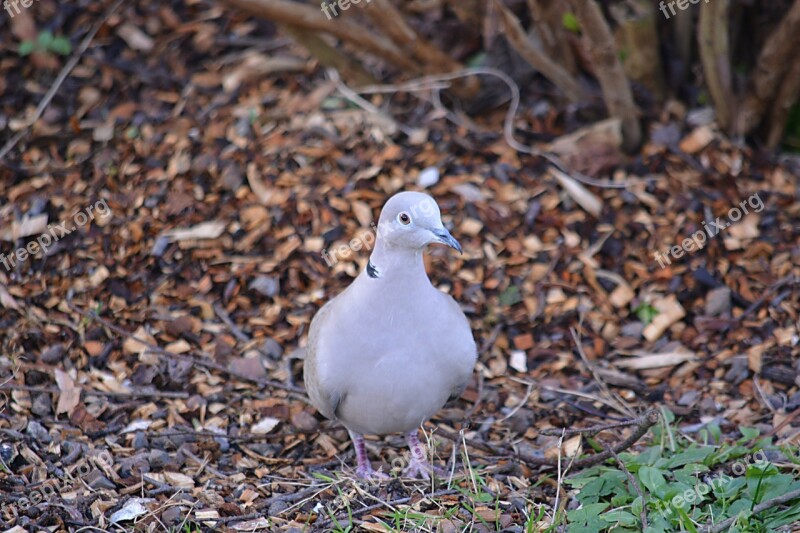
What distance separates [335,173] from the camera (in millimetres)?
5836

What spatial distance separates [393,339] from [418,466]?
2.33ft

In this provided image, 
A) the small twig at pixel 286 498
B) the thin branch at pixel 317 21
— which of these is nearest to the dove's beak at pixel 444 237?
the small twig at pixel 286 498

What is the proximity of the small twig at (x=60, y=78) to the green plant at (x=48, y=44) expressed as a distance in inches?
3.0

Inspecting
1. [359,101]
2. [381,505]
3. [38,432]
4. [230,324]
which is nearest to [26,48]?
[359,101]

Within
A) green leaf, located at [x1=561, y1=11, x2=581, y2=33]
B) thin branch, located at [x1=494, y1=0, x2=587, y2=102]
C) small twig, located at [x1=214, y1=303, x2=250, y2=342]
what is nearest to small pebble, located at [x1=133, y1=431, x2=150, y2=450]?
small twig, located at [x1=214, y1=303, x2=250, y2=342]

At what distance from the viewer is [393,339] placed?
12.9 feet

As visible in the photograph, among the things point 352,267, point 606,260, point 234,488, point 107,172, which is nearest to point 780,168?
point 606,260

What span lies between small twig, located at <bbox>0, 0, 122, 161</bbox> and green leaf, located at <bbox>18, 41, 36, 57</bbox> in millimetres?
229

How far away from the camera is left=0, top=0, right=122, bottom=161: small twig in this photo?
618 cm

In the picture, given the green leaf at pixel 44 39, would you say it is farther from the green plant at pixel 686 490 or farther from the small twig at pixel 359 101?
the green plant at pixel 686 490

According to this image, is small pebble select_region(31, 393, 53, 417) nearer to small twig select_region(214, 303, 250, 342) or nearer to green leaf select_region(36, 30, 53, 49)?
small twig select_region(214, 303, 250, 342)

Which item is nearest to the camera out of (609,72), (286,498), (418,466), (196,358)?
(286,498)

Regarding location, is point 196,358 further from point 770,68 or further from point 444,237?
point 770,68

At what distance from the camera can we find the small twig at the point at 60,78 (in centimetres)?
618
